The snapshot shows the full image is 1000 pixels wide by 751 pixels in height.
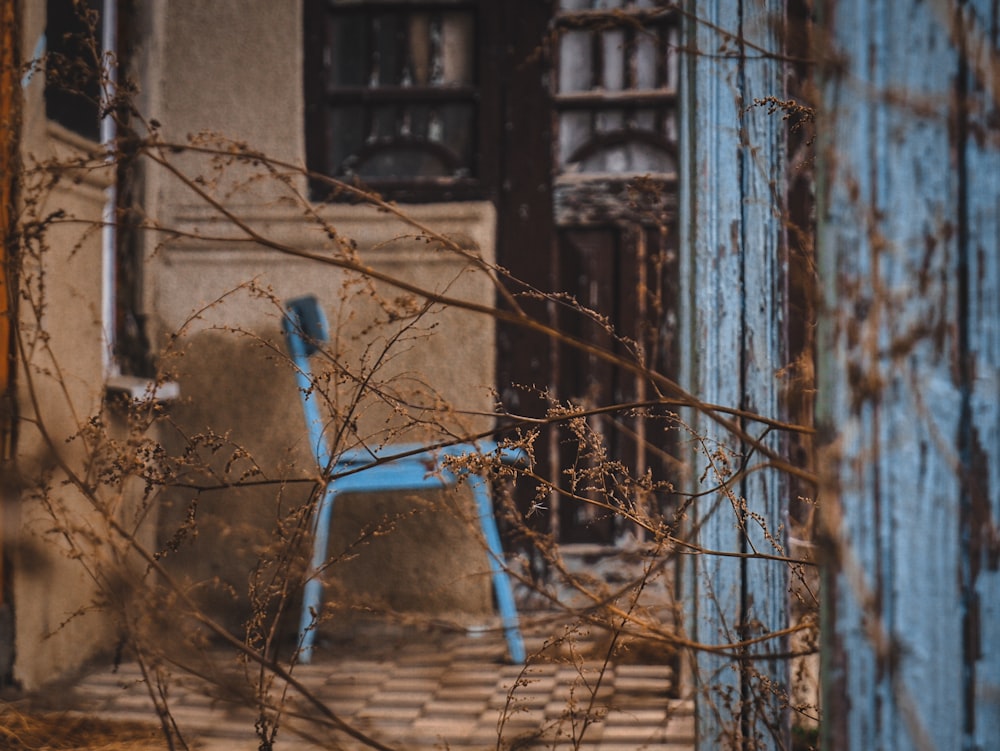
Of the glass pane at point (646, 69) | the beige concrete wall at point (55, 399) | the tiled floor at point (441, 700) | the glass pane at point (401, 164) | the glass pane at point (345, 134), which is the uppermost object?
the glass pane at point (646, 69)

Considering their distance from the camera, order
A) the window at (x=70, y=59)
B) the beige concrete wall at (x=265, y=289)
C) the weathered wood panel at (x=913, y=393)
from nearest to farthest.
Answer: the weathered wood panel at (x=913, y=393), the window at (x=70, y=59), the beige concrete wall at (x=265, y=289)

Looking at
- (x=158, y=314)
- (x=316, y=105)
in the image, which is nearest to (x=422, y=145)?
(x=316, y=105)

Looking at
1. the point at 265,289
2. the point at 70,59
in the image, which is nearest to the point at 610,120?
the point at 265,289

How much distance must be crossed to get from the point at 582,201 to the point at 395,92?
778 millimetres

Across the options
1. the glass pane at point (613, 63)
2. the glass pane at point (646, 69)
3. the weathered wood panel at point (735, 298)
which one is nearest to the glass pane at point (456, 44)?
the glass pane at point (613, 63)

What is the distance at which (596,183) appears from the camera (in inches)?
144

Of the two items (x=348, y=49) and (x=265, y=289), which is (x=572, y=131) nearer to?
(x=348, y=49)

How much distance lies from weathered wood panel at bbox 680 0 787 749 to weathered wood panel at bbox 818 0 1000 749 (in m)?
1.09

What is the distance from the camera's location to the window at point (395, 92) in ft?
12.1

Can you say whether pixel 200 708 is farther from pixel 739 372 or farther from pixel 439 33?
pixel 439 33

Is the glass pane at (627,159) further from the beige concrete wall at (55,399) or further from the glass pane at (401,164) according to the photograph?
the beige concrete wall at (55,399)

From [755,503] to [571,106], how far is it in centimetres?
222

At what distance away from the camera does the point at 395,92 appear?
3693 mm

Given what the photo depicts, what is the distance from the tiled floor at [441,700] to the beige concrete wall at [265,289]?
42 centimetres
